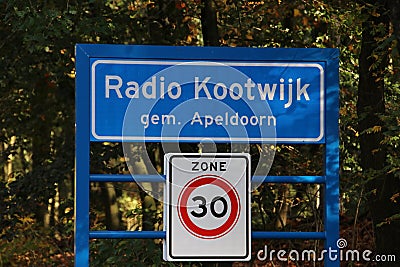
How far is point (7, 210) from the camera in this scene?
37.0 ft

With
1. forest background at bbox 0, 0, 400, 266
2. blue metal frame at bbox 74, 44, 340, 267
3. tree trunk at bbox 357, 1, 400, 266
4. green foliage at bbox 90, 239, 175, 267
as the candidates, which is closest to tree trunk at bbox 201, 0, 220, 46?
forest background at bbox 0, 0, 400, 266

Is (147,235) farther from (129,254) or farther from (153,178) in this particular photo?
(129,254)

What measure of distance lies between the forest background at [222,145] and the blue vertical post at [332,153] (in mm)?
963

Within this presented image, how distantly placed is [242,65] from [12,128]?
8.87 metres

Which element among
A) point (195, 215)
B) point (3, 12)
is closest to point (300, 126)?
point (195, 215)

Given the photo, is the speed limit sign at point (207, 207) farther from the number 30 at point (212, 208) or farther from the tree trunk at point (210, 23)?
the tree trunk at point (210, 23)

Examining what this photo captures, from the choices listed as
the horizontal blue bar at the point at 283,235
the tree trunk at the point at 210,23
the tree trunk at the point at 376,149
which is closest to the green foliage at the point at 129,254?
the tree trunk at the point at 376,149

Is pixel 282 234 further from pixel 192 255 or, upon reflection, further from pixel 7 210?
pixel 7 210

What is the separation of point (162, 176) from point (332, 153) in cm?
121

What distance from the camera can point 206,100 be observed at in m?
6.41

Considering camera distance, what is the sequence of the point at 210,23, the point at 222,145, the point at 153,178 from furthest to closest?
the point at 210,23 < the point at 222,145 < the point at 153,178

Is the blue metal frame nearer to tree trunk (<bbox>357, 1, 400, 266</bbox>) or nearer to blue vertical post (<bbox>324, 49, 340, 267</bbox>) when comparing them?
blue vertical post (<bbox>324, 49, 340, 267</bbox>)

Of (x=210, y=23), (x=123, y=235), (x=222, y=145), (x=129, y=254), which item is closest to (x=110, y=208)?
(x=210, y=23)

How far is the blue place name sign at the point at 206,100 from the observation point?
249 inches
